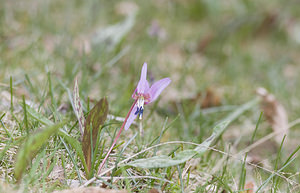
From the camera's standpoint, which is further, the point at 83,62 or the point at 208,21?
the point at 208,21

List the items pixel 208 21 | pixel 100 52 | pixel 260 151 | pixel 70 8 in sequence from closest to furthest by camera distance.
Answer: pixel 260 151 < pixel 100 52 < pixel 70 8 < pixel 208 21

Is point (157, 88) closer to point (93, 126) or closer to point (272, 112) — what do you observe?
point (93, 126)

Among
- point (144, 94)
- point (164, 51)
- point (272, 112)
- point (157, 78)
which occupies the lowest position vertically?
point (272, 112)

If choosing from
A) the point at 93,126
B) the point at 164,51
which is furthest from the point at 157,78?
the point at 93,126

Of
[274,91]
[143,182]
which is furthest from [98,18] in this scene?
[143,182]

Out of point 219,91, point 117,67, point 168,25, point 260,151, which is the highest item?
point 168,25

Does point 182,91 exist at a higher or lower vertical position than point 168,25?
lower

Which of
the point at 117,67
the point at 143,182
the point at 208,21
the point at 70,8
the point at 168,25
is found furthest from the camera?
the point at 208,21

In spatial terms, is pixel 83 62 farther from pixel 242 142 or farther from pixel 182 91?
pixel 242 142
